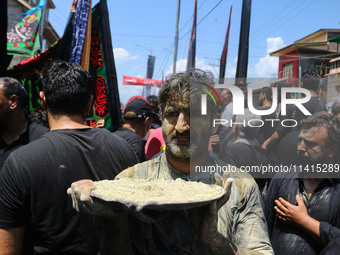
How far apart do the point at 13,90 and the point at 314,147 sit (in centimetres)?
253

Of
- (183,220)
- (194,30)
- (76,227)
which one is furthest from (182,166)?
(194,30)

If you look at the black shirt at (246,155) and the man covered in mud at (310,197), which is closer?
the man covered in mud at (310,197)

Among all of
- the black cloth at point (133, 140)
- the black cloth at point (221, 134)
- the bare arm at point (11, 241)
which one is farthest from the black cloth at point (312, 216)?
the black cloth at point (221, 134)

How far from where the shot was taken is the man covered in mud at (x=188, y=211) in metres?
1.22

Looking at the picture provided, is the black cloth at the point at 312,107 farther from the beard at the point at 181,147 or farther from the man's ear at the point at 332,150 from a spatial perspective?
the beard at the point at 181,147

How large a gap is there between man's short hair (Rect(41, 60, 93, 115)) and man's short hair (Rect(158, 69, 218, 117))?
0.59m

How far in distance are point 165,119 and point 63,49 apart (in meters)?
2.62

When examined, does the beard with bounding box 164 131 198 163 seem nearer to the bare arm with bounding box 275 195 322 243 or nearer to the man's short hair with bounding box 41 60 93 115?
the man's short hair with bounding box 41 60 93 115

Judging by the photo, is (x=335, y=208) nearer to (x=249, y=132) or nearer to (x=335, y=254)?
(x=335, y=254)

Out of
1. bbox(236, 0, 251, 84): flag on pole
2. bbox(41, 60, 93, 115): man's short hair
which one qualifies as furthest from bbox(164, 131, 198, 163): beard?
bbox(236, 0, 251, 84): flag on pole

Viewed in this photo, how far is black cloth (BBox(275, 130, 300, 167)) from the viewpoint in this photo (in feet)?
11.7

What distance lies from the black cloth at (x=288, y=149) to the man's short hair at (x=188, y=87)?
6.87 ft

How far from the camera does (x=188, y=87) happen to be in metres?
1.70

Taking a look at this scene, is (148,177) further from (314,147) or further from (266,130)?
(266,130)
